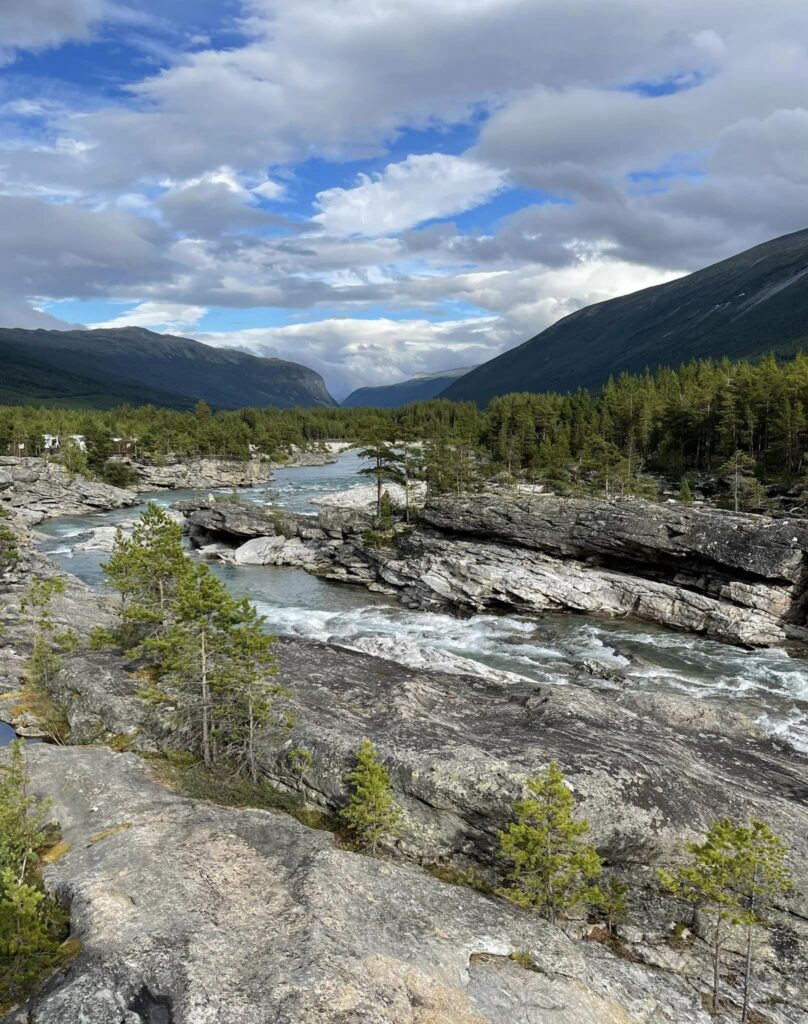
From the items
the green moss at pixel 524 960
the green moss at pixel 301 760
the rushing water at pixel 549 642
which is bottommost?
the rushing water at pixel 549 642

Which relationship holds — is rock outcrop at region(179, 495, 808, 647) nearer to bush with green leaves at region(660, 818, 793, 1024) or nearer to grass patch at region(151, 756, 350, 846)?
bush with green leaves at region(660, 818, 793, 1024)

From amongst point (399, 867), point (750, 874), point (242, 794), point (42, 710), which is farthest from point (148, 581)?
point (750, 874)

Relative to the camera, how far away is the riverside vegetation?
84.8 m

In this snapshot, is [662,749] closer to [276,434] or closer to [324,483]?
[324,483]

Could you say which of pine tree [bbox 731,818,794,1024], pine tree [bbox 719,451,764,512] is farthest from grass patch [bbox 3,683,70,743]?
pine tree [bbox 719,451,764,512]

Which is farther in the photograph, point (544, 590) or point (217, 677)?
point (544, 590)

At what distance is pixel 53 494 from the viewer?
108 meters

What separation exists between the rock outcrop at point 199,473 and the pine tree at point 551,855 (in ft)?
435

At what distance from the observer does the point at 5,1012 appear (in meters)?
11.9

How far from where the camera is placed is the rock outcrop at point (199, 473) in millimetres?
141625

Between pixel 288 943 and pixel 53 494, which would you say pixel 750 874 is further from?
pixel 53 494

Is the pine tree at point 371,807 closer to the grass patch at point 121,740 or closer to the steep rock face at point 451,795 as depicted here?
the steep rock face at point 451,795

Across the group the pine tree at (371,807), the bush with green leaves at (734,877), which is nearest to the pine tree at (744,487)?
the bush with green leaves at (734,877)

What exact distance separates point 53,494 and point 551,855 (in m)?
113
